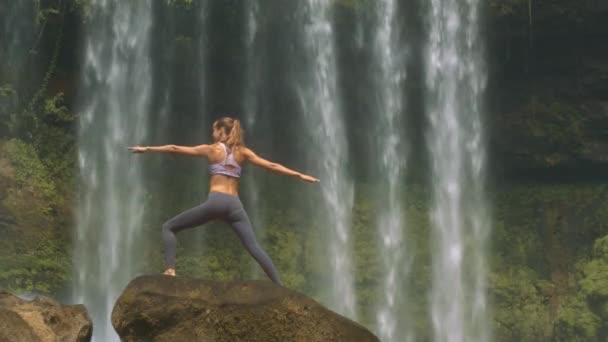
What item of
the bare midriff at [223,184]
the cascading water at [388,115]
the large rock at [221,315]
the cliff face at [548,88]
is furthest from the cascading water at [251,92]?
the large rock at [221,315]

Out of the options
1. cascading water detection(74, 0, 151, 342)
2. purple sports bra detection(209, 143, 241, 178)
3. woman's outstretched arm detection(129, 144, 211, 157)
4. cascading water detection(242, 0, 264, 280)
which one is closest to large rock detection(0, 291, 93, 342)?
woman's outstretched arm detection(129, 144, 211, 157)

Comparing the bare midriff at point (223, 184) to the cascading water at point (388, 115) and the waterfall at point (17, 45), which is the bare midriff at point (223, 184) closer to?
the cascading water at point (388, 115)

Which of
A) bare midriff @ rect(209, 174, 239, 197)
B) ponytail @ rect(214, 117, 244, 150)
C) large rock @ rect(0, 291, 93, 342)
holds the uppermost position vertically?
ponytail @ rect(214, 117, 244, 150)

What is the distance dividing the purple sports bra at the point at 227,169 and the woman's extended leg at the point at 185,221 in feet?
0.82

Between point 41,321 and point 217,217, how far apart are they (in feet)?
4.86

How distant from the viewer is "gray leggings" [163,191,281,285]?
18.2 ft

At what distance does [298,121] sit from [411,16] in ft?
10.8

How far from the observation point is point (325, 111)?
16.5 m

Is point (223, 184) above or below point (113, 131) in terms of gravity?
below

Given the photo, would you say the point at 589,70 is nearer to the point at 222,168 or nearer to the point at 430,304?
the point at 430,304

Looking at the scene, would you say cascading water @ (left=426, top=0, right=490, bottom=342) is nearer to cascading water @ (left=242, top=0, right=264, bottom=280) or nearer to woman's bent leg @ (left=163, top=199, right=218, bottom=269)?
cascading water @ (left=242, top=0, right=264, bottom=280)

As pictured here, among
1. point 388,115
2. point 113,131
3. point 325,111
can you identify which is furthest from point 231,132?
point 388,115

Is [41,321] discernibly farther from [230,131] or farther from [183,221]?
[230,131]

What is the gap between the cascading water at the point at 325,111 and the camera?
53.1 feet
